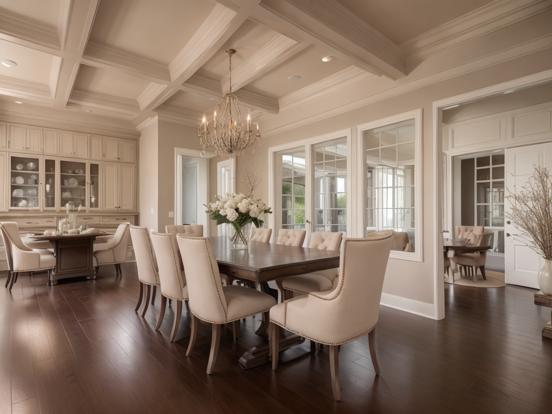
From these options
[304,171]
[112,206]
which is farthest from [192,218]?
[304,171]

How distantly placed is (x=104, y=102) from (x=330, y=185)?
4.11m

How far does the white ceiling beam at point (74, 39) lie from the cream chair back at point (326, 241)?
9.85ft

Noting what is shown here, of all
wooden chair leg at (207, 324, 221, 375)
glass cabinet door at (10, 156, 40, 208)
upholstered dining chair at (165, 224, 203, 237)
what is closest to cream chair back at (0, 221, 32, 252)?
glass cabinet door at (10, 156, 40, 208)

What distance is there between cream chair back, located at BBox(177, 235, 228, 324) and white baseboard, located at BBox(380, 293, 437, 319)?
7.95 ft

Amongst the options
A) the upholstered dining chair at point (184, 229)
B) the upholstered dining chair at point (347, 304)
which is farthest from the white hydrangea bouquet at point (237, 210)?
the upholstered dining chair at point (184, 229)

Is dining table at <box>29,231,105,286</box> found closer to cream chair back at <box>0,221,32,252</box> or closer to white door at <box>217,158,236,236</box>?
cream chair back at <box>0,221,32,252</box>

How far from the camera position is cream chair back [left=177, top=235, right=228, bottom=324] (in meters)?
2.20

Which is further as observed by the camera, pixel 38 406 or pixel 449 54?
pixel 449 54

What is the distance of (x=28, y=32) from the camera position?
10.5ft

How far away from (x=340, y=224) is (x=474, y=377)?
2.73 m

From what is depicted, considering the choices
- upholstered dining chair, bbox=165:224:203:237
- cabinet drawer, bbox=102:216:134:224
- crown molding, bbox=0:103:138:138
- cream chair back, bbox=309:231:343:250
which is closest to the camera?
cream chair back, bbox=309:231:343:250

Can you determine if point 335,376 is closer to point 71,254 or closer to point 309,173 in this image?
point 309,173

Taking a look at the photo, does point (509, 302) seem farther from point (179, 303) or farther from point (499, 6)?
point (179, 303)

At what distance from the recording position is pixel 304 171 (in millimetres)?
5227
